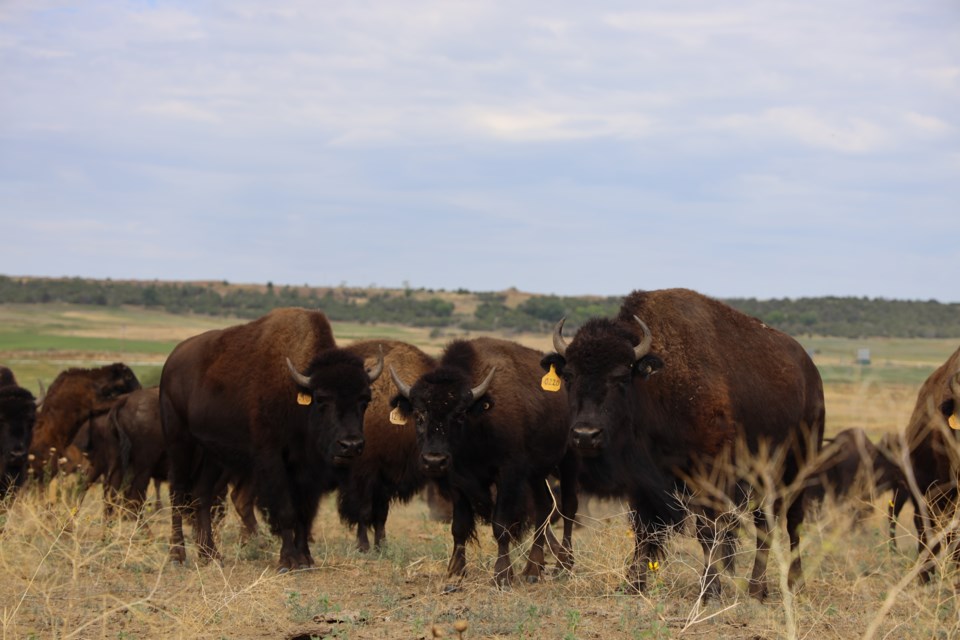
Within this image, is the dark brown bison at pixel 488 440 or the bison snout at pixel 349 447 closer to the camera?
the dark brown bison at pixel 488 440

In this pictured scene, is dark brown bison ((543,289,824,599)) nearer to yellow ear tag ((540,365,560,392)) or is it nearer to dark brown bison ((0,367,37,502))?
yellow ear tag ((540,365,560,392))

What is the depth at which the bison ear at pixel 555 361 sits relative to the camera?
9.70 metres

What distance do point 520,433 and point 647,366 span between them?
1936 mm

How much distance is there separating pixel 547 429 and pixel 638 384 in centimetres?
192

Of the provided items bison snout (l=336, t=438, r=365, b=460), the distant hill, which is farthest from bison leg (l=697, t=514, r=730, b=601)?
the distant hill

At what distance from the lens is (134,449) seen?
14.2 metres

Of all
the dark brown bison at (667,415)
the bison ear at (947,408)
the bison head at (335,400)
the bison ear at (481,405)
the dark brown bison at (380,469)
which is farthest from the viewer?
the dark brown bison at (380,469)

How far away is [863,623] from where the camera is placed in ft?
26.0

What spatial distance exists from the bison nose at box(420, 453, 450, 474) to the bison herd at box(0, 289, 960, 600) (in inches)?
0.7

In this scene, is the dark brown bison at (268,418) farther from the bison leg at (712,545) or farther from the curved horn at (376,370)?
the bison leg at (712,545)

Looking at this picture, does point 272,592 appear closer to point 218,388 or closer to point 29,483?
point 218,388

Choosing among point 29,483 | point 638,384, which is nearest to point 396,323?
point 29,483

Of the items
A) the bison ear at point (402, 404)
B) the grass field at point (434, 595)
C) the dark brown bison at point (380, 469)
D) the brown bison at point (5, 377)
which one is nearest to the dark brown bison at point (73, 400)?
the brown bison at point (5, 377)

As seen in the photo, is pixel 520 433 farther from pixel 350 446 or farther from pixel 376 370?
pixel 376 370
